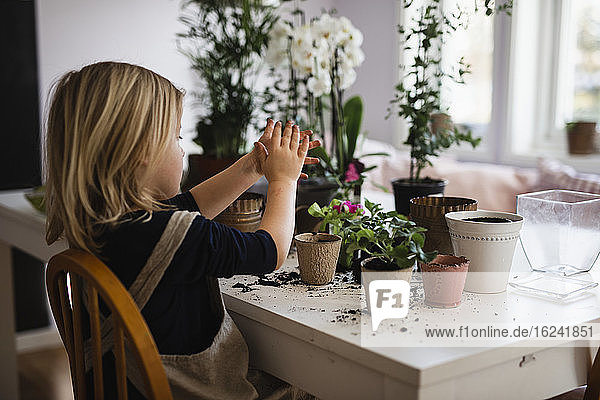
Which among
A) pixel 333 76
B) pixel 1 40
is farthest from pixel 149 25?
pixel 333 76

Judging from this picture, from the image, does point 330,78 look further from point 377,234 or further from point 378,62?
point 378,62

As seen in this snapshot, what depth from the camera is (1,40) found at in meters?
3.13

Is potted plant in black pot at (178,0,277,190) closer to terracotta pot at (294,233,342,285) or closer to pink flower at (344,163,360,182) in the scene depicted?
pink flower at (344,163,360,182)

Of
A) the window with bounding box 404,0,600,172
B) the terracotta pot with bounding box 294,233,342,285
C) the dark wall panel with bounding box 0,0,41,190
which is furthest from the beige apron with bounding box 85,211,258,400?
the window with bounding box 404,0,600,172

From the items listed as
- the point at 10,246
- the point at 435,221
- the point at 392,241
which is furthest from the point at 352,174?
the point at 10,246

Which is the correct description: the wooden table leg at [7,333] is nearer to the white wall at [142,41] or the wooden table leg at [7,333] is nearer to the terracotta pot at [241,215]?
the white wall at [142,41]

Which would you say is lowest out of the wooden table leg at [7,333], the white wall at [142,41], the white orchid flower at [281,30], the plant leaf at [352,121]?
the wooden table leg at [7,333]

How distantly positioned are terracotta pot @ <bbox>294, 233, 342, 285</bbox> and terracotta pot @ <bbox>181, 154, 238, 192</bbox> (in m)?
0.64

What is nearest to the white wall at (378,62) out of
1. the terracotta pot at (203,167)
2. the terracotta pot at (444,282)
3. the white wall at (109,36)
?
the white wall at (109,36)

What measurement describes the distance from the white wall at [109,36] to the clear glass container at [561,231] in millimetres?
2198

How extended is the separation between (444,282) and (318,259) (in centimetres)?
25

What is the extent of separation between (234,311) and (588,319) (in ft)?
1.93

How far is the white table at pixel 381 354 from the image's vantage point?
89cm

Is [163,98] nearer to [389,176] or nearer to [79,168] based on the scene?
[79,168]
